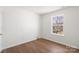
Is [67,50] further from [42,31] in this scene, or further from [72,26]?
Result: [42,31]

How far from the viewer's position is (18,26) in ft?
4.74

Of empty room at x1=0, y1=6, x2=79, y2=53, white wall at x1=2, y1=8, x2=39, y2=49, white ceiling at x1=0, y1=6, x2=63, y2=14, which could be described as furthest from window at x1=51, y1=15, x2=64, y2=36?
white wall at x1=2, y1=8, x2=39, y2=49

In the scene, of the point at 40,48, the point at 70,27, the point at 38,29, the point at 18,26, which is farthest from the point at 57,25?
the point at 18,26

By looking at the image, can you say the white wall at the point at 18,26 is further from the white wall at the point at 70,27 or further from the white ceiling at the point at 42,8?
the white wall at the point at 70,27

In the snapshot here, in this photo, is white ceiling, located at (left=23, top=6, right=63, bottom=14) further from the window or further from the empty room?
the window

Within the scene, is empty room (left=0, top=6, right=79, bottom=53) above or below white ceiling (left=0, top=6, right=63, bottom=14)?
below

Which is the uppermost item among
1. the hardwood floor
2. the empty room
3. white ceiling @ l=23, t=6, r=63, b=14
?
white ceiling @ l=23, t=6, r=63, b=14

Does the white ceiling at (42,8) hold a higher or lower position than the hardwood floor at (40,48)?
higher

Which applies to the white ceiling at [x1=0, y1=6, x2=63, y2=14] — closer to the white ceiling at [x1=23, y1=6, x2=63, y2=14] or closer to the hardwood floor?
the white ceiling at [x1=23, y1=6, x2=63, y2=14]

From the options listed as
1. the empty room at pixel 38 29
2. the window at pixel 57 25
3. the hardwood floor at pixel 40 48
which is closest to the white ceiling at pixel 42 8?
the empty room at pixel 38 29

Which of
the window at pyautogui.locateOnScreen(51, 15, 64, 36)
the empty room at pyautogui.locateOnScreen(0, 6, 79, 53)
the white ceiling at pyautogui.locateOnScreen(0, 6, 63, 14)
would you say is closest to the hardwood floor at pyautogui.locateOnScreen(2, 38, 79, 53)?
the empty room at pyautogui.locateOnScreen(0, 6, 79, 53)

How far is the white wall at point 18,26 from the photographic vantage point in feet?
4.53

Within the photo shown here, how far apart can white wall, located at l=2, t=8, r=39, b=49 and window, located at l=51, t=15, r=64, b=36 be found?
0.28 meters

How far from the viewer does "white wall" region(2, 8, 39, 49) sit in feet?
4.53
